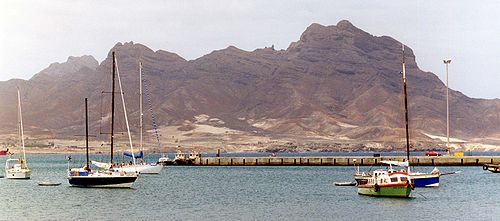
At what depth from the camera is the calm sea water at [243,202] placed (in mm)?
68625

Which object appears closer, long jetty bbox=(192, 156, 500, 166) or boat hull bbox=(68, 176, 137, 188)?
boat hull bbox=(68, 176, 137, 188)

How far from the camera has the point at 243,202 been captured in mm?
82062

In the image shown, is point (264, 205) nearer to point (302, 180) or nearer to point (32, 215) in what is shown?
point (32, 215)

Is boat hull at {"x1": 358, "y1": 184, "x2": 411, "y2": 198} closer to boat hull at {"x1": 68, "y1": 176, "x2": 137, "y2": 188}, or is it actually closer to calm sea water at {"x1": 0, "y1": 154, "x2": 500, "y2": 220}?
calm sea water at {"x1": 0, "y1": 154, "x2": 500, "y2": 220}

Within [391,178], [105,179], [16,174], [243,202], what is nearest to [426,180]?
[391,178]

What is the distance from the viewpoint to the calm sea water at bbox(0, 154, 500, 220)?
6862 cm

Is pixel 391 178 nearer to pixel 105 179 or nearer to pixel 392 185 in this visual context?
pixel 392 185

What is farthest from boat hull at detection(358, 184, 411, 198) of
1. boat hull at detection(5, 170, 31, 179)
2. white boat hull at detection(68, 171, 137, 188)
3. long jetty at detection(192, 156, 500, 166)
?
boat hull at detection(5, 170, 31, 179)

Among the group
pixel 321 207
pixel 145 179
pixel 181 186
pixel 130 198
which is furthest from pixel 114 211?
pixel 145 179

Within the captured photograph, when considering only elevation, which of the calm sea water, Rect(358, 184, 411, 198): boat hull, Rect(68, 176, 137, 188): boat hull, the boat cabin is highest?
the boat cabin

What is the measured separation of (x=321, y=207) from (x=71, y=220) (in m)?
23.2

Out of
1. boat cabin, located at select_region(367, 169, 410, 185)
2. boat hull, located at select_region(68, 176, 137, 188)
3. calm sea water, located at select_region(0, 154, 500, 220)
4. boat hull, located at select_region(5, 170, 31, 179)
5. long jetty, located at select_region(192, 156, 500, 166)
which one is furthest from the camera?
long jetty, located at select_region(192, 156, 500, 166)

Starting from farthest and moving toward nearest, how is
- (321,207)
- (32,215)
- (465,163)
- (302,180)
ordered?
1. (465,163)
2. (302,180)
3. (321,207)
4. (32,215)

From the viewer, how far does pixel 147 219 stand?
66250mm
